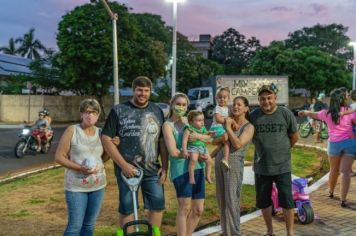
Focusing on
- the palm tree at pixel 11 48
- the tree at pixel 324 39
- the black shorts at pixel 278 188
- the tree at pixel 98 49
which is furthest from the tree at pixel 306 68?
the palm tree at pixel 11 48

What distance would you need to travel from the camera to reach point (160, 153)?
4.67 meters

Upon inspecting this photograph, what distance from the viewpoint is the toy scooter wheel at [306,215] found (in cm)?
613

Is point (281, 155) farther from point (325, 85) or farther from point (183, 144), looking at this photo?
point (325, 85)

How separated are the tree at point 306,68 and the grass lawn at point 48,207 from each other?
36.3 m

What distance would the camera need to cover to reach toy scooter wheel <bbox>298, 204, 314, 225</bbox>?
613 centimetres

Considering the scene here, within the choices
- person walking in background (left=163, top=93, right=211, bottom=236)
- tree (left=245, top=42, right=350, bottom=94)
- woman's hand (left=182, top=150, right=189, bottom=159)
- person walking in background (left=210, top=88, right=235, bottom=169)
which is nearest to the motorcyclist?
person walking in background (left=210, top=88, right=235, bottom=169)

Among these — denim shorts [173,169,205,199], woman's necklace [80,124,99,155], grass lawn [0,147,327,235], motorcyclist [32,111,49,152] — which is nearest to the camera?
woman's necklace [80,124,99,155]

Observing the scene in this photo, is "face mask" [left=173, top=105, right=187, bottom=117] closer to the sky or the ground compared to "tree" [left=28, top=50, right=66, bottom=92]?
closer to the ground

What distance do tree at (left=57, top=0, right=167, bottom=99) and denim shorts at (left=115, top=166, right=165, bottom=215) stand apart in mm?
24569

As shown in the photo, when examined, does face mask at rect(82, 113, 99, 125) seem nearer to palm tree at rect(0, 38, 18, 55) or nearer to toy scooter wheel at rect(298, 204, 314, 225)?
toy scooter wheel at rect(298, 204, 314, 225)

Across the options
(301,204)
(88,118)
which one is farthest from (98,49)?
(88,118)

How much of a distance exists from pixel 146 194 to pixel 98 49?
25.0 meters

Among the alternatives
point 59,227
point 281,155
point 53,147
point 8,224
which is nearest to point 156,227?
point 281,155

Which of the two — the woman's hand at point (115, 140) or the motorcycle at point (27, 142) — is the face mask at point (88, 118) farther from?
the motorcycle at point (27, 142)
